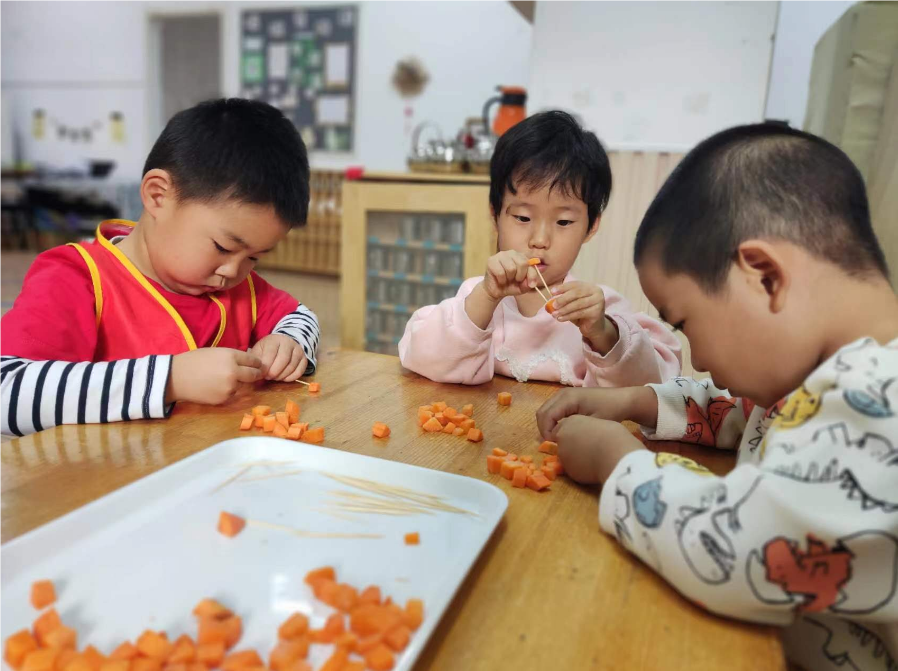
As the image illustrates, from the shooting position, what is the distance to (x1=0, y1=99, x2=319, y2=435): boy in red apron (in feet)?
2.75

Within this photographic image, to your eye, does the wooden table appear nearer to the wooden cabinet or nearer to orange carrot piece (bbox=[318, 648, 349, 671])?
orange carrot piece (bbox=[318, 648, 349, 671])

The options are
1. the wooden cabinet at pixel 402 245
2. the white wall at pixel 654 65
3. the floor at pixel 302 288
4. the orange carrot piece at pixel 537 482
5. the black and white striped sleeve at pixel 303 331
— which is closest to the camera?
the orange carrot piece at pixel 537 482

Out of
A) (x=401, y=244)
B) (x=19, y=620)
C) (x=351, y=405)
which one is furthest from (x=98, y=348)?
(x=401, y=244)

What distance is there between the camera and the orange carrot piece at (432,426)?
2.84 feet

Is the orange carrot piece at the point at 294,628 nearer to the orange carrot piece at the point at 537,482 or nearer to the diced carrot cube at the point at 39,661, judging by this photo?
the diced carrot cube at the point at 39,661

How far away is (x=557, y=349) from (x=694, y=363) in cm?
54

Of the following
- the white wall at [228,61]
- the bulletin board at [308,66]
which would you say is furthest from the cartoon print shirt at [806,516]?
the bulletin board at [308,66]

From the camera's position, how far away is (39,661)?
1.39 ft

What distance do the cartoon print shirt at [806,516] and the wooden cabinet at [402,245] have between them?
2.07 meters

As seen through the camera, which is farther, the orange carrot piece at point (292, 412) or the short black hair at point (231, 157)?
the short black hair at point (231, 157)

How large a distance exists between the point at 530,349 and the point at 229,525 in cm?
81

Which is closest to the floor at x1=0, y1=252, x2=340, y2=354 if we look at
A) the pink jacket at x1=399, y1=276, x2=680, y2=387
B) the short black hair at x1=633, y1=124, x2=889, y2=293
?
the pink jacket at x1=399, y1=276, x2=680, y2=387

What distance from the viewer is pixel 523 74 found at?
4980 mm

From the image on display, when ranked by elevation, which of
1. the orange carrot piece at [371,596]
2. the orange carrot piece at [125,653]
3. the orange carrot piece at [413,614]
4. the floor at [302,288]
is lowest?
the floor at [302,288]
